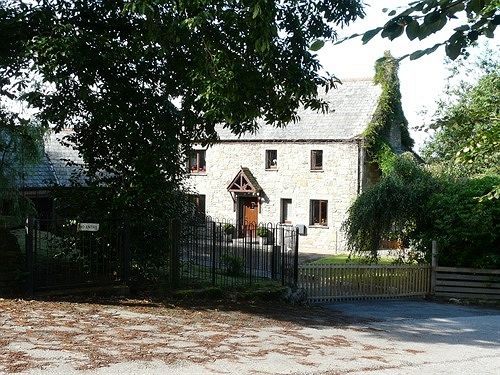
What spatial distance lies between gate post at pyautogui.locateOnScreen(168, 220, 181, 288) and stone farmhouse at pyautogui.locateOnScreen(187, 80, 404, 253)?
18.3m

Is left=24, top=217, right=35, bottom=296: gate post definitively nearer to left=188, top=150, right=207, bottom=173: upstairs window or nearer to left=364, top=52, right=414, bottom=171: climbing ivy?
left=364, top=52, right=414, bottom=171: climbing ivy

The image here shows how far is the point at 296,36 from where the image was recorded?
13.5 metres

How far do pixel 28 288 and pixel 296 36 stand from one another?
739cm

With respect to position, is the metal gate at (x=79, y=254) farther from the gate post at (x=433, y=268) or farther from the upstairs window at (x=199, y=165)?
the upstairs window at (x=199, y=165)

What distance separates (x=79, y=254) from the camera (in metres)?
13.8

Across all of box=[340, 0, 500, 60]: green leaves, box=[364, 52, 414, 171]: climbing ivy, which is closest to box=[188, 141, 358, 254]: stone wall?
box=[364, 52, 414, 171]: climbing ivy

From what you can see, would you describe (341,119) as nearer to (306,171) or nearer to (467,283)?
(306,171)

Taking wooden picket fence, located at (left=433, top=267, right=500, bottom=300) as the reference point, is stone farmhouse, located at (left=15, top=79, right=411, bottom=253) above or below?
above

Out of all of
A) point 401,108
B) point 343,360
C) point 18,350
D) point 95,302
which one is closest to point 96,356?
point 18,350

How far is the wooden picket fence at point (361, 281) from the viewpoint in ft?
57.6

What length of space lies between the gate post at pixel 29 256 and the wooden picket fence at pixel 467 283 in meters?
12.7

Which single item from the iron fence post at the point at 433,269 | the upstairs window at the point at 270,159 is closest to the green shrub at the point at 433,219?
the iron fence post at the point at 433,269

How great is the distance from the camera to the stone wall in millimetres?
34281

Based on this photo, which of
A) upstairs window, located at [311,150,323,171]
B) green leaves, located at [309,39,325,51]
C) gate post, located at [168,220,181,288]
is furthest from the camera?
upstairs window, located at [311,150,323,171]
